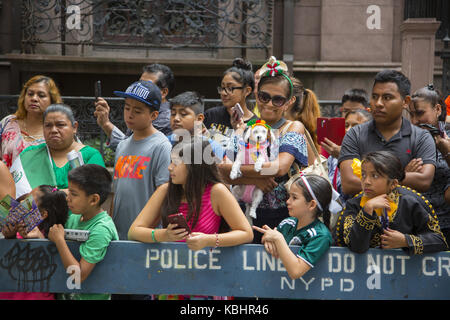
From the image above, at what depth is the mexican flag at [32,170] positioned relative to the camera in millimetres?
4477

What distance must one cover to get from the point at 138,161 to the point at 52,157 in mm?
793

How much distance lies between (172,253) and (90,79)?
9068 millimetres

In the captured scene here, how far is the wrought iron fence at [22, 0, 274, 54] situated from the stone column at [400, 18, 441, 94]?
2783 millimetres

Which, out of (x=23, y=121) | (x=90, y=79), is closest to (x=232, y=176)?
(x=23, y=121)

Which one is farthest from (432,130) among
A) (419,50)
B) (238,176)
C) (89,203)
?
(419,50)

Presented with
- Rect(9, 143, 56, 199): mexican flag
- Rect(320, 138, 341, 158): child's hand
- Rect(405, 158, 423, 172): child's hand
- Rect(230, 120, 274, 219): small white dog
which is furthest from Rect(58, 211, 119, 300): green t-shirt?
Rect(405, 158, 423, 172): child's hand

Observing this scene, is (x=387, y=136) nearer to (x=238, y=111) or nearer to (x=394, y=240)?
(x=394, y=240)

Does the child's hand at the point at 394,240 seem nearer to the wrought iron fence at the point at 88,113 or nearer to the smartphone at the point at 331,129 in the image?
the smartphone at the point at 331,129

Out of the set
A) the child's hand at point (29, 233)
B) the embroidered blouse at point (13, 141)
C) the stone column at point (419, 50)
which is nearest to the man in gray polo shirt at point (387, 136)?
the child's hand at point (29, 233)

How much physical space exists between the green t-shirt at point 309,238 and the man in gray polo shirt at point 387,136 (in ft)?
1.98

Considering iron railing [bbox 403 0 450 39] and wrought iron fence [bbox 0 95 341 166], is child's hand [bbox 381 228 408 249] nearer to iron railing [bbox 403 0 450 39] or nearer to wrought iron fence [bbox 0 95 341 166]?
wrought iron fence [bbox 0 95 341 166]

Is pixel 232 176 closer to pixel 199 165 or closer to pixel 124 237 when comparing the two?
pixel 199 165

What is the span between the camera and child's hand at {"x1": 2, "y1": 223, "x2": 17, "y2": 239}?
3.61 m

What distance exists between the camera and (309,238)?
355 cm
